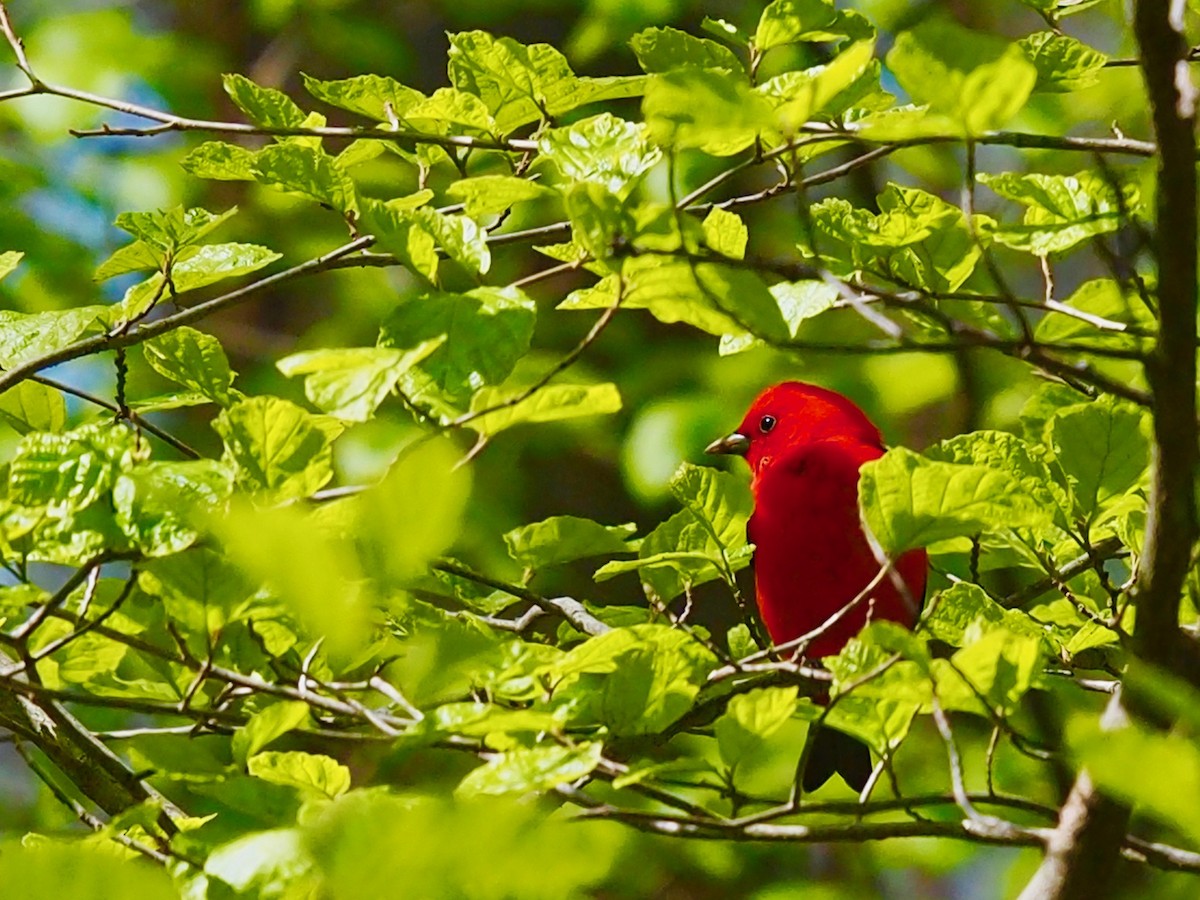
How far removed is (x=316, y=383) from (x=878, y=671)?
0.36 metres

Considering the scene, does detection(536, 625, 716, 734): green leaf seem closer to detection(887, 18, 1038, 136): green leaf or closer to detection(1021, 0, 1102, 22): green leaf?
detection(887, 18, 1038, 136): green leaf

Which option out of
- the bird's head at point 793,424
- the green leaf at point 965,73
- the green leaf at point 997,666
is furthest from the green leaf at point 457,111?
the bird's head at point 793,424

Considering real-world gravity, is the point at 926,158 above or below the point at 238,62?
below

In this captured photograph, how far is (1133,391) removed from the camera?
0.83 m

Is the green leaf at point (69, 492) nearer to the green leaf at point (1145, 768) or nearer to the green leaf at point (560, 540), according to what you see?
the green leaf at point (560, 540)

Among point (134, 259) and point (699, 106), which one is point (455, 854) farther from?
point (134, 259)

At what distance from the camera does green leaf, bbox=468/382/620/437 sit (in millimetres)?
873

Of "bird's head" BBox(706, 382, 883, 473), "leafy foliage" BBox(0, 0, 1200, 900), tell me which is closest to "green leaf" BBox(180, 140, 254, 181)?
"leafy foliage" BBox(0, 0, 1200, 900)

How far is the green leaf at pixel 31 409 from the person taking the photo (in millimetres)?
1197

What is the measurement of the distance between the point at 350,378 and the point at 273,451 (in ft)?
0.30

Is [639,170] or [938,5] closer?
[639,170]

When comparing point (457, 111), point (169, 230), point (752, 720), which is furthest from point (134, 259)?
point (752, 720)

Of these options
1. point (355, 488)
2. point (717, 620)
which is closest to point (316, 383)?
point (355, 488)

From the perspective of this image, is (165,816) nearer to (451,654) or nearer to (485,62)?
(451,654)
